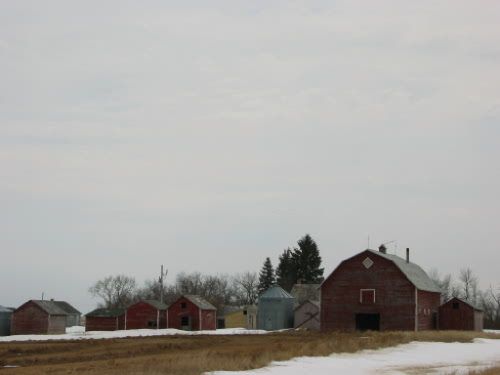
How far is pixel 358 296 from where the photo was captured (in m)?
68.0

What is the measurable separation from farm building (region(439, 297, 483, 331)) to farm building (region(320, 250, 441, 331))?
0.91 m

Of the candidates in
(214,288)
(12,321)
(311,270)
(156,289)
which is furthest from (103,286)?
(12,321)

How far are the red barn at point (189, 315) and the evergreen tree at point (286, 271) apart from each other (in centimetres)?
4058

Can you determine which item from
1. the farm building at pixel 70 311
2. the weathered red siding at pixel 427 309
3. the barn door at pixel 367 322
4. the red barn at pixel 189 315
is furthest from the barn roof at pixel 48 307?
the weathered red siding at pixel 427 309

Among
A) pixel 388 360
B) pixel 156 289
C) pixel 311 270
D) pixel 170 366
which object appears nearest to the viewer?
pixel 170 366

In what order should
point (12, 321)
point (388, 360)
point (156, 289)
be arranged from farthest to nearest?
point (156, 289)
point (12, 321)
point (388, 360)

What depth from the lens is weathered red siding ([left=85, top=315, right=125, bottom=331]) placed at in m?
92.9

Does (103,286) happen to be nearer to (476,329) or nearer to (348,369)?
(476,329)

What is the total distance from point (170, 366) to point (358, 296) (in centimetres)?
4365

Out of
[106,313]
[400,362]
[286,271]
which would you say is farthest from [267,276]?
[400,362]

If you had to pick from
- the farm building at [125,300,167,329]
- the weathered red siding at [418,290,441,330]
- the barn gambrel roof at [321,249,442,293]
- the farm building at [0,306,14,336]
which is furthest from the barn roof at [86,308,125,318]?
the weathered red siding at [418,290,441,330]

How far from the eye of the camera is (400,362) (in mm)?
34219

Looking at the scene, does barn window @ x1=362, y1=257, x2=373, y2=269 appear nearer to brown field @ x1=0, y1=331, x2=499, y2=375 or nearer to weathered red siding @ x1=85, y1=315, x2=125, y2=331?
brown field @ x1=0, y1=331, x2=499, y2=375

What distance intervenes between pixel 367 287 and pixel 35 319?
41854 mm
